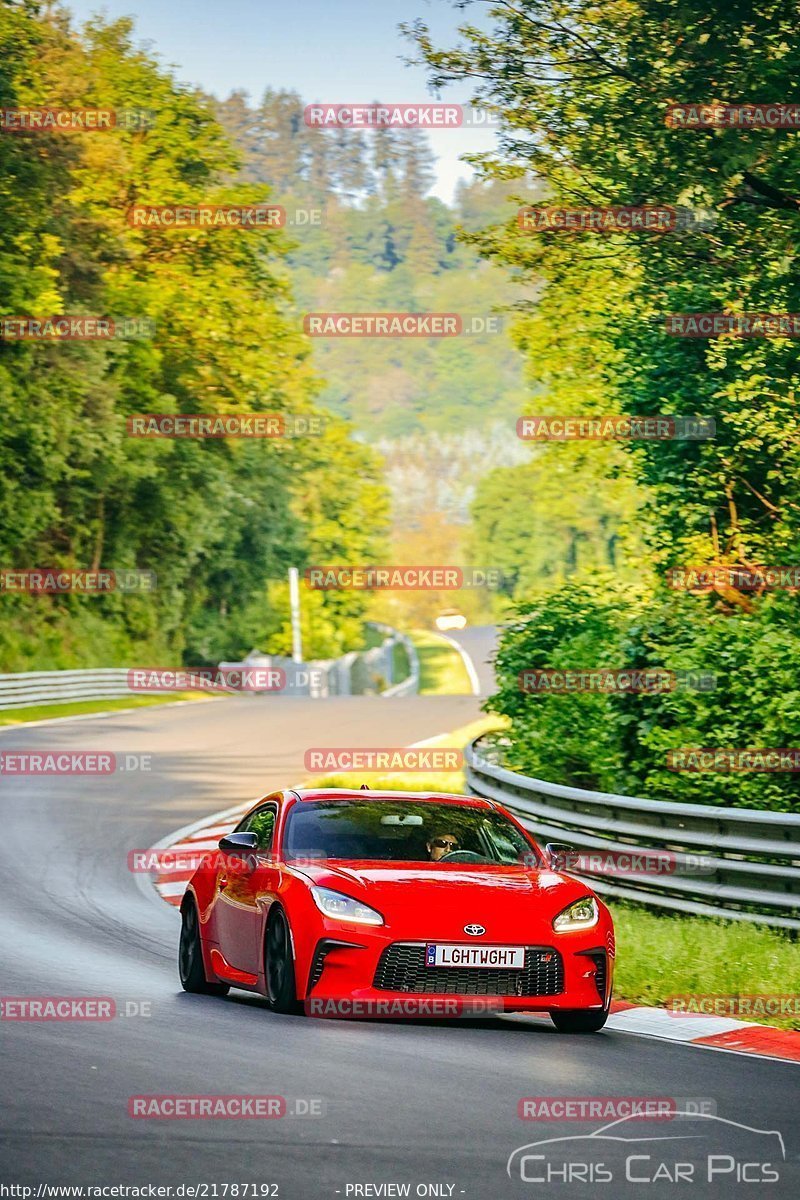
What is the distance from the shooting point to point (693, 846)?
14.0m

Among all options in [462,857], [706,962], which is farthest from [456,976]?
[706,962]

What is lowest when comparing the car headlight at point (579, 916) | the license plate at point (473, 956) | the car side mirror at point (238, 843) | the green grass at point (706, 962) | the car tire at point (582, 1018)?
the green grass at point (706, 962)

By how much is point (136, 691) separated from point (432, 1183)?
47002 millimetres

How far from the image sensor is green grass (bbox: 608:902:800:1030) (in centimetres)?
1130

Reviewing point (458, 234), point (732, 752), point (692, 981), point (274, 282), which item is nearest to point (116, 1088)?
point (692, 981)

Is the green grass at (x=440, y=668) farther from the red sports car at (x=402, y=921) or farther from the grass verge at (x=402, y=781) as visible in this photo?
the red sports car at (x=402, y=921)

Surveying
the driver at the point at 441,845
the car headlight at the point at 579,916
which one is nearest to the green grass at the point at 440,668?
the driver at the point at 441,845

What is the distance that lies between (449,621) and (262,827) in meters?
149

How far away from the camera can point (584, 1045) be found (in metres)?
9.55

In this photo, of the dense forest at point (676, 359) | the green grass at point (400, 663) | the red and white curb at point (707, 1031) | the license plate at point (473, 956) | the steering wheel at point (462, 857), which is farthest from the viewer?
the green grass at point (400, 663)

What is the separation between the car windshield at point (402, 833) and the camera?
10844 millimetres

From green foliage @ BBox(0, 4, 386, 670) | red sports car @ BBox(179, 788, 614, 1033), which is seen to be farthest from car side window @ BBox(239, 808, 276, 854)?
green foliage @ BBox(0, 4, 386, 670)

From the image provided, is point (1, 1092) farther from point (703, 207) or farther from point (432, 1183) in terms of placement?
point (703, 207)

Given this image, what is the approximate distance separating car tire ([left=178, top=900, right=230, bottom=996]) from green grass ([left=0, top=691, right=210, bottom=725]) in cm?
2834
